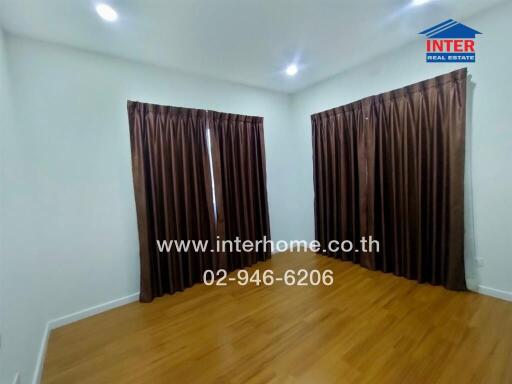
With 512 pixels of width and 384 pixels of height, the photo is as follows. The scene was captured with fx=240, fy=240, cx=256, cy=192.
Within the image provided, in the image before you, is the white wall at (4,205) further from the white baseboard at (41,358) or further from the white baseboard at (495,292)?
the white baseboard at (495,292)

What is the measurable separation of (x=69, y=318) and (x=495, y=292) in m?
3.91

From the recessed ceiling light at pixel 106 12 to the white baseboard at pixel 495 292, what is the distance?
12.9 ft

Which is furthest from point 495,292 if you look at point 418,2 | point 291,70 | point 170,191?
point 170,191

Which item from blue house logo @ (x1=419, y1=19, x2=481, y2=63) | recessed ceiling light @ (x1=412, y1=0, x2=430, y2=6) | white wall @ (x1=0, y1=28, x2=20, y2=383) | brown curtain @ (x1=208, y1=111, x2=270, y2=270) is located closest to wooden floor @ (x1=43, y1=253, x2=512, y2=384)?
white wall @ (x1=0, y1=28, x2=20, y2=383)

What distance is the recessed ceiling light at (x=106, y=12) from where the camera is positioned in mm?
1720

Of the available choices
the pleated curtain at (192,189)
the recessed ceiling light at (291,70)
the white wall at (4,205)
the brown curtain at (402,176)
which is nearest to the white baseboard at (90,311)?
the pleated curtain at (192,189)

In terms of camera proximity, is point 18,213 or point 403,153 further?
point 403,153

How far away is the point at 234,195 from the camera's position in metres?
3.18

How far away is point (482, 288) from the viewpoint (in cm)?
226

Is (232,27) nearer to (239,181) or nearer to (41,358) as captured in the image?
(239,181)

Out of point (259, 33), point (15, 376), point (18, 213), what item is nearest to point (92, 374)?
point (15, 376)

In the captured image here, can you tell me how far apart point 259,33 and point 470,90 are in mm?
2003

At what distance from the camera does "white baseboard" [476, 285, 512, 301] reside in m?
2.14

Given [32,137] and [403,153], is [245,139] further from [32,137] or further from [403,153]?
[32,137]
